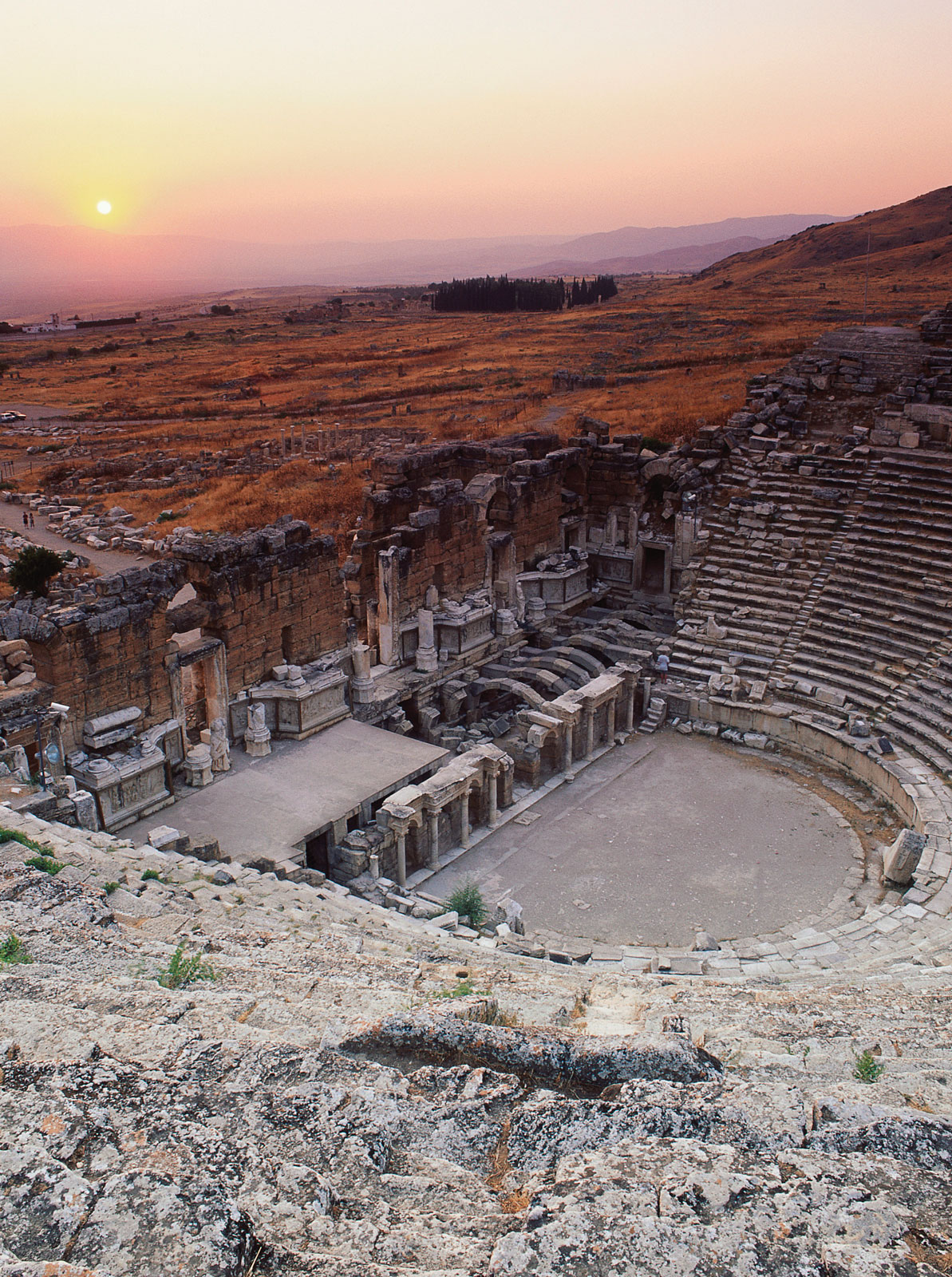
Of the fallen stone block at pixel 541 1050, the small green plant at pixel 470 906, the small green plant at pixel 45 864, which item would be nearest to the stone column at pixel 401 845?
the small green plant at pixel 470 906

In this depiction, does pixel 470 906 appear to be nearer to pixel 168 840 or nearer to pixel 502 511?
pixel 168 840

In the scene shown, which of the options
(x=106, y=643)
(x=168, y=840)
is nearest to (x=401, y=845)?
(x=168, y=840)

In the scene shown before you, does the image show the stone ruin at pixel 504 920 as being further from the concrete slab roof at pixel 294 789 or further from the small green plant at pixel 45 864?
the concrete slab roof at pixel 294 789

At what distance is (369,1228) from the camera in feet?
13.6

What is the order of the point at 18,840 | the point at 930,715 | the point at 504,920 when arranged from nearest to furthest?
the point at 18,840 → the point at 504,920 → the point at 930,715

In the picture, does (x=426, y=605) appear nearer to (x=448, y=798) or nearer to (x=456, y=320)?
(x=448, y=798)

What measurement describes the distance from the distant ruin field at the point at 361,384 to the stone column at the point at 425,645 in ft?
35.9

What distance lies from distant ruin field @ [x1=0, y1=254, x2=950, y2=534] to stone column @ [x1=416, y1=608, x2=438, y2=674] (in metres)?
10.9

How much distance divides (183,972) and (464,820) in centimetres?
810

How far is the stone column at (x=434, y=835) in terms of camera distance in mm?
14758

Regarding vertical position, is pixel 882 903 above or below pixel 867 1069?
below

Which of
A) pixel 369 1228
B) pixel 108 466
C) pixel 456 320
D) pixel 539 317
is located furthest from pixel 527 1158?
pixel 456 320

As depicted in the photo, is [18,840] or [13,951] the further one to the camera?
[18,840]

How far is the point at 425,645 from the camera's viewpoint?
19.3m
